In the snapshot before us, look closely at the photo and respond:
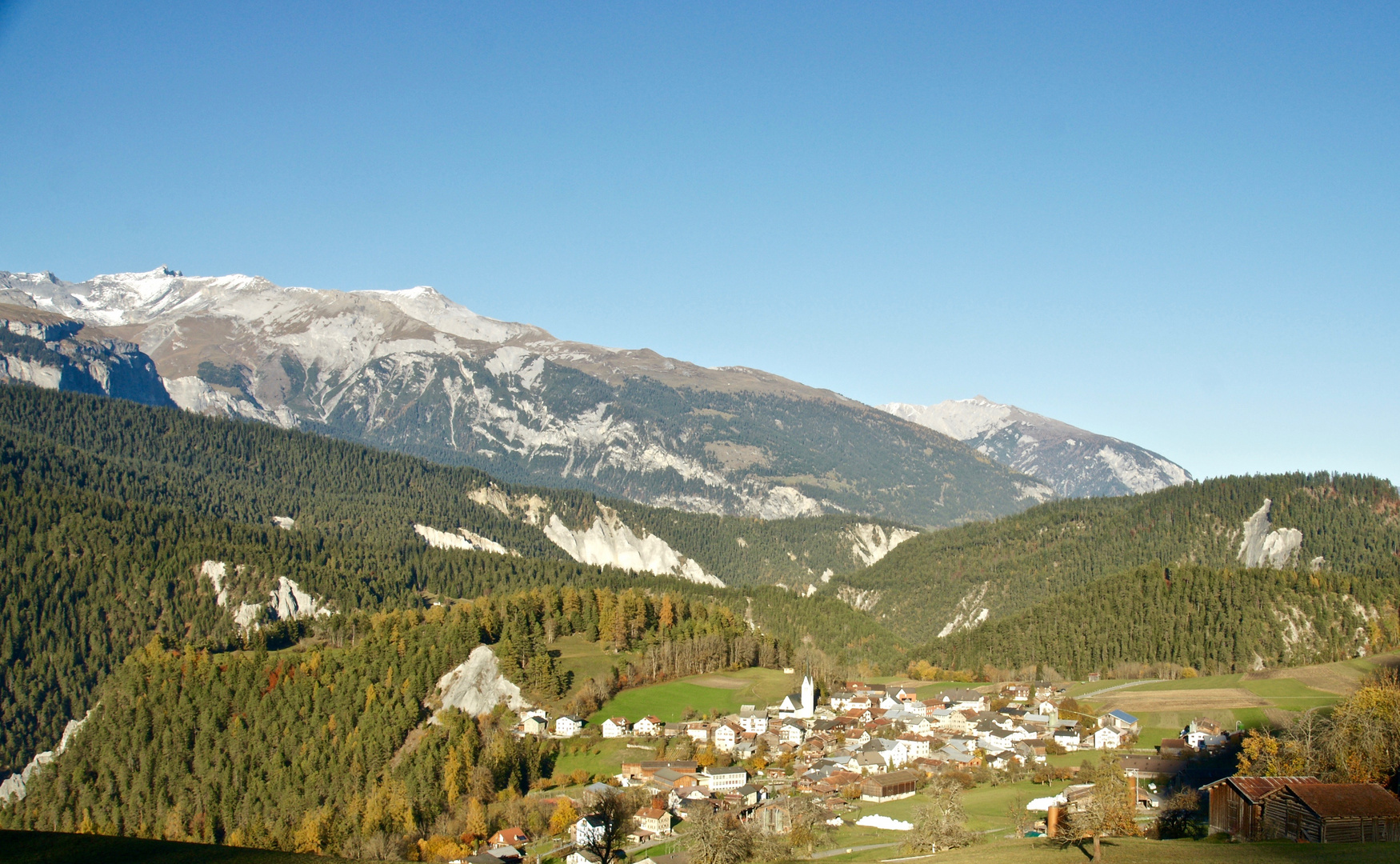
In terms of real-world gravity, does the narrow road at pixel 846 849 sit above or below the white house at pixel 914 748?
below

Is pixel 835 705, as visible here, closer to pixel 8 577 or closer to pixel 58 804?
pixel 58 804

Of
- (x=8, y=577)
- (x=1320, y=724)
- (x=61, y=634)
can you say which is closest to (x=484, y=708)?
(x=1320, y=724)

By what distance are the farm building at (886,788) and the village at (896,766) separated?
0.44 feet

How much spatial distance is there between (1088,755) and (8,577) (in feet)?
511

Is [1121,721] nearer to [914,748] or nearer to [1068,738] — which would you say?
[1068,738]

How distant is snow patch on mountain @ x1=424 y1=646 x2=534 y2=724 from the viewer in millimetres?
119125

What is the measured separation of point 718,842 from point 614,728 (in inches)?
2033

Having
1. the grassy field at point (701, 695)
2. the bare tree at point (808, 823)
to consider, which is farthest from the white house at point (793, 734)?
the bare tree at point (808, 823)

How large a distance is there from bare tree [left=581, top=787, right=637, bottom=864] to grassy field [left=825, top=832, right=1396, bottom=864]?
72.6 feet

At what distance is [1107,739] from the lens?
339ft

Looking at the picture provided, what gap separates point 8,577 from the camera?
18100 centimetres

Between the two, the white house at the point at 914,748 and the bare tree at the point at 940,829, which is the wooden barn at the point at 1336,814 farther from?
the white house at the point at 914,748

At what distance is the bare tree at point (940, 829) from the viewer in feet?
207

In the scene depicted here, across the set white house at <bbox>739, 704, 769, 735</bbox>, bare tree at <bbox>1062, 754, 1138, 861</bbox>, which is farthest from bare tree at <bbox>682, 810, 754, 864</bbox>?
white house at <bbox>739, 704, 769, 735</bbox>
